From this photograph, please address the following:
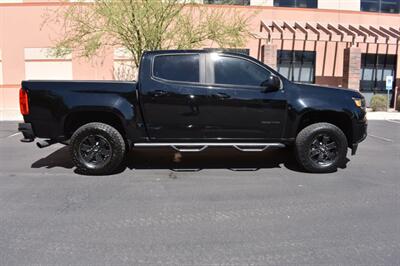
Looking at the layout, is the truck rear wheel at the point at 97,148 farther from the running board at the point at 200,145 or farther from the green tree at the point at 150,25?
the green tree at the point at 150,25

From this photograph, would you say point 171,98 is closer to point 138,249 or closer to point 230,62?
point 230,62

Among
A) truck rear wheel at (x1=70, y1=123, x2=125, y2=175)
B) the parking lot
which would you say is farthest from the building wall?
truck rear wheel at (x1=70, y1=123, x2=125, y2=175)

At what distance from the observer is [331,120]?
22.5ft

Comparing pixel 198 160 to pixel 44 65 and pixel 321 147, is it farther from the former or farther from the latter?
pixel 44 65

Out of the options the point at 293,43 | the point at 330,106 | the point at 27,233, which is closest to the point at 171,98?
the point at 330,106

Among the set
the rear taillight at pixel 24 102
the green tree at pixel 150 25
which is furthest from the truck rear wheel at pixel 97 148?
the green tree at pixel 150 25

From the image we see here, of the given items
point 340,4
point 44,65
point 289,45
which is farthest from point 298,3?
point 44,65

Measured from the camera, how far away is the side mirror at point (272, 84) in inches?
249

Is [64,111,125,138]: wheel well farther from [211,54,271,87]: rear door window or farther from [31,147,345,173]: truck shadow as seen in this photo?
[211,54,271,87]: rear door window

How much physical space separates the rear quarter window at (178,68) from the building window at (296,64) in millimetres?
16737

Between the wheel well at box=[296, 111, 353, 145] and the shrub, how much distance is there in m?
16.5

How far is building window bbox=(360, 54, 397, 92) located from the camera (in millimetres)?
23469

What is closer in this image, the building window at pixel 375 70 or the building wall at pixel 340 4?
the building wall at pixel 340 4

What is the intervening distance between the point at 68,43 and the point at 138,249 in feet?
42.3
